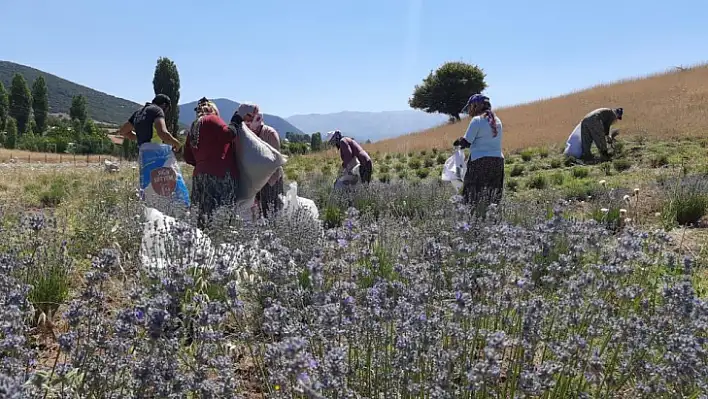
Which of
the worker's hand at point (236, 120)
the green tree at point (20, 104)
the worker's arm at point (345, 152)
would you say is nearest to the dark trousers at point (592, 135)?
the worker's arm at point (345, 152)

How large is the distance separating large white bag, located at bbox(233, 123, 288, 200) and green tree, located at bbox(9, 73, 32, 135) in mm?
66731

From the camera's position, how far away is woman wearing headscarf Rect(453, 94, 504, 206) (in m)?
5.77

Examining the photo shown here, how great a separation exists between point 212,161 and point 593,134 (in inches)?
406

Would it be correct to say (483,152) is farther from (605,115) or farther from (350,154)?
(605,115)

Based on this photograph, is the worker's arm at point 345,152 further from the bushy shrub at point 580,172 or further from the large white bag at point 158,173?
the bushy shrub at point 580,172

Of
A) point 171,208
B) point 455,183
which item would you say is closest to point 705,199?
point 455,183

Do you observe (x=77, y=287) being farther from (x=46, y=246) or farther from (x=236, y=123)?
(x=236, y=123)

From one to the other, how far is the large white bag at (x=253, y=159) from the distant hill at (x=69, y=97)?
143627 mm

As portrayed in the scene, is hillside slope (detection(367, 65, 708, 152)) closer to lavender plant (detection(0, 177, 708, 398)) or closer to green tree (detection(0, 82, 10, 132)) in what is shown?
lavender plant (detection(0, 177, 708, 398))

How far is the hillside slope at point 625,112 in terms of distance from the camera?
16.6 meters

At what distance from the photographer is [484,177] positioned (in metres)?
5.98

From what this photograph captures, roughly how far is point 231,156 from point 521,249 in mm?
3281

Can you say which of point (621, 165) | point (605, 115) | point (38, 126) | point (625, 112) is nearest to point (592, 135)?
point (605, 115)

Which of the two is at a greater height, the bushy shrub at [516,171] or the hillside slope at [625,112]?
the hillside slope at [625,112]
